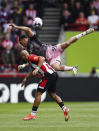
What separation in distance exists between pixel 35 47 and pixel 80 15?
36.7ft

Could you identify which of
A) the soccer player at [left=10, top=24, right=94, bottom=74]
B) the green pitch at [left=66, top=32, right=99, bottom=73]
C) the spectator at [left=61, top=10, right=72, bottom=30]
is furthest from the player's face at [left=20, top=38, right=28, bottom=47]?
the green pitch at [left=66, top=32, right=99, bottom=73]

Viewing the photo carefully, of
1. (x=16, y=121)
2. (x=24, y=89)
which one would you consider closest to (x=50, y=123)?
(x=16, y=121)

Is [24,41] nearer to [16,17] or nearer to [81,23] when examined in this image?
[81,23]

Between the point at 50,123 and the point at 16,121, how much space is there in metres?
1.05

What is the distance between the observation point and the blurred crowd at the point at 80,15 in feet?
82.3

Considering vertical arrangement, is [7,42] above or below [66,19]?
below

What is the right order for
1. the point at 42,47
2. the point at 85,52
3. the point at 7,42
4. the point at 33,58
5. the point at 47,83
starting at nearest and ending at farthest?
the point at 33,58 → the point at 47,83 → the point at 42,47 → the point at 7,42 → the point at 85,52

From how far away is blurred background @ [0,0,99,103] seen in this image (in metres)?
23.7

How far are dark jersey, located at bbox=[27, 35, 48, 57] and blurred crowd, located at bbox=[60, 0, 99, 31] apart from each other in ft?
34.9

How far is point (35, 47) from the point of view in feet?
46.8

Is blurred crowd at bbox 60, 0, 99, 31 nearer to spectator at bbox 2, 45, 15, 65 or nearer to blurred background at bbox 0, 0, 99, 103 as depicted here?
blurred background at bbox 0, 0, 99, 103

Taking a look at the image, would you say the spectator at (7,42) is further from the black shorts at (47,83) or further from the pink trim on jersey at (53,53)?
the black shorts at (47,83)

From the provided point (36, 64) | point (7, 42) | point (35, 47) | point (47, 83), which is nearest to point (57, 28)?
point (7, 42)

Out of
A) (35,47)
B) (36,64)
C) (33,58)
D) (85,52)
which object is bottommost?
(85,52)
